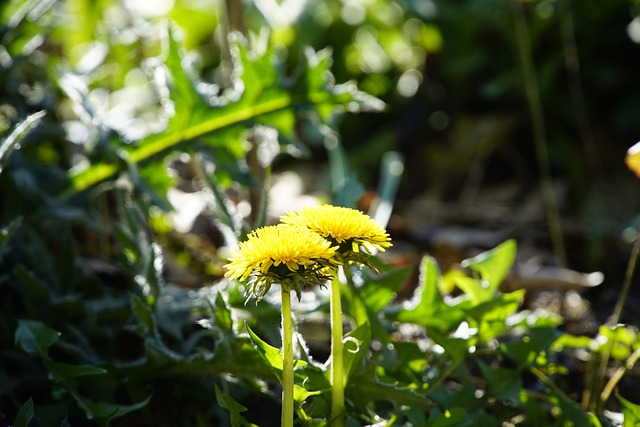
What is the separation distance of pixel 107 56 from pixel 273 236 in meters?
1.92

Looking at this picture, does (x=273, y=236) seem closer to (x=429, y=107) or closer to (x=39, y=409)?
(x=39, y=409)

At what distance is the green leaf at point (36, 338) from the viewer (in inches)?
57.9

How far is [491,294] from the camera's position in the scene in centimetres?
176

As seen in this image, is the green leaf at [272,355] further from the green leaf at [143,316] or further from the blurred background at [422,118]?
the blurred background at [422,118]

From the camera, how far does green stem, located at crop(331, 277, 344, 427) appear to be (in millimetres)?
1259

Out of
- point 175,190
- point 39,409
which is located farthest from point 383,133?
point 39,409

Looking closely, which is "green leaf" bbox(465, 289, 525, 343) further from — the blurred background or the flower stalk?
the blurred background

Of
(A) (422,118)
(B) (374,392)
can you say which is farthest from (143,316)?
(A) (422,118)

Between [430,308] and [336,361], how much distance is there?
20.1 inches

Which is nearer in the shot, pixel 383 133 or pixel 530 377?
pixel 530 377

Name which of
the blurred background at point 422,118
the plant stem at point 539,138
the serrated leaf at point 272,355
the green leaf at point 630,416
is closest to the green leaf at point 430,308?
the green leaf at point 630,416

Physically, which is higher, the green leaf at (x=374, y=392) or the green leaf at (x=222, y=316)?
the green leaf at (x=222, y=316)

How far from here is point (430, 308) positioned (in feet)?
5.76

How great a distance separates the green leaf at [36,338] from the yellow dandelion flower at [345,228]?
56cm
